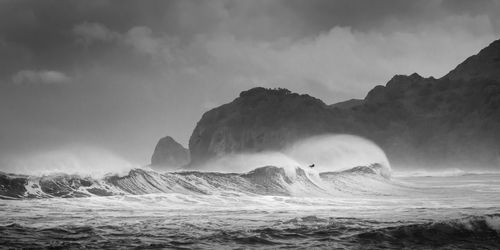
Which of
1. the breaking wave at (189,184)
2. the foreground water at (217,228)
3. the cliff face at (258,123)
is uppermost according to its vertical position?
the cliff face at (258,123)

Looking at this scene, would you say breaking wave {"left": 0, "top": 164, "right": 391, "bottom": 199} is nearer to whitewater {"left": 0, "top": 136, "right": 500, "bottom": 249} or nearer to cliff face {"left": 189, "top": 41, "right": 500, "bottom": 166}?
whitewater {"left": 0, "top": 136, "right": 500, "bottom": 249}

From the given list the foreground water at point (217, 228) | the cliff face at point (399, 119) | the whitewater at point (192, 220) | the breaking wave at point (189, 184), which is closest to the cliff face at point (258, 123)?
the cliff face at point (399, 119)

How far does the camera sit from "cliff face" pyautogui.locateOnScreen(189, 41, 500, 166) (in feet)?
366

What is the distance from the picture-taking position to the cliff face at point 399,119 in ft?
366

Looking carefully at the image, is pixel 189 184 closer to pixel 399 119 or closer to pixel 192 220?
pixel 192 220

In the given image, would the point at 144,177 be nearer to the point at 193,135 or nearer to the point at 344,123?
the point at 344,123

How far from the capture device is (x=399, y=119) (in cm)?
13088

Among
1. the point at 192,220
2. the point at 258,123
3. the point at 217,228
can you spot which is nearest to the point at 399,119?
the point at 258,123

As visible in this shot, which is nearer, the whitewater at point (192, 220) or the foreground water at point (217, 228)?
the foreground water at point (217, 228)

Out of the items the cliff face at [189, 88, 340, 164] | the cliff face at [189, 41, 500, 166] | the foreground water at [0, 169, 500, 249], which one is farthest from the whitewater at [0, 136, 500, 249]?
the cliff face at [189, 88, 340, 164]

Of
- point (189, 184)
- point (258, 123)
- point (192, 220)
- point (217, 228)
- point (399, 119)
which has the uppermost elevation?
point (399, 119)

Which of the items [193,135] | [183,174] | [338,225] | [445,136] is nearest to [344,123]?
[445,136]

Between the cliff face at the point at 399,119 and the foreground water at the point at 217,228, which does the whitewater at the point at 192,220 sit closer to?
the foreground water at the point at 217,228

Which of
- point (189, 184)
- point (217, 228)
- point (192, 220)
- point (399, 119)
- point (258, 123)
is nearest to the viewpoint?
point (217, 228)
